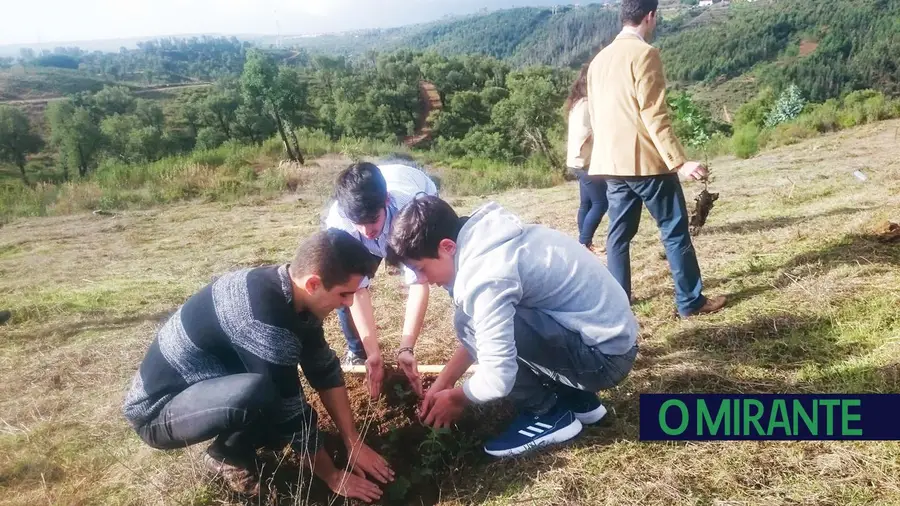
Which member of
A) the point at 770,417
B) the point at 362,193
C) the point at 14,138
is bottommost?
the point at 14,138

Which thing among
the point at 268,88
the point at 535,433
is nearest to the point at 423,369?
the point at 535,433

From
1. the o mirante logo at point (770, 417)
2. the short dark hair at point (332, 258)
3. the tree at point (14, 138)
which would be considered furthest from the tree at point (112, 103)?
the o mirante logo at point (770, 417)

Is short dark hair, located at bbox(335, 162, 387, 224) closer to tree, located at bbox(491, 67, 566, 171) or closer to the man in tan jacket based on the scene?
the man in tan jacket

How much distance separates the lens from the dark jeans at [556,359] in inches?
66.7

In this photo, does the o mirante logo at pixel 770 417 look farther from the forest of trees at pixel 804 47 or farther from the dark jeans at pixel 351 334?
the forest of trees at pixel 804 47

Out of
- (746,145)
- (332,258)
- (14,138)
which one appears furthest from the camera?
(14,138)

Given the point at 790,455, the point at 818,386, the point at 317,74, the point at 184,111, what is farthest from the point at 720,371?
the point at 317,74

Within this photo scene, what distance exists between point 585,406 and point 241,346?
125 centimetres

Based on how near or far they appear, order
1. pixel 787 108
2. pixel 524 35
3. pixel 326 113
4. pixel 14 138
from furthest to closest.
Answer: pixel 524 35
pixel 326 113
pixel 14 138
pixel 787 108

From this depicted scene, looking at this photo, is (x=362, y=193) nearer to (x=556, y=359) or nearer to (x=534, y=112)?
(x=556, y=359)

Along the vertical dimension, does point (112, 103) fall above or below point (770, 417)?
above

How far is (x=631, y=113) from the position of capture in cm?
245

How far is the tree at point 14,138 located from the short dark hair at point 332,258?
4195 centimetres

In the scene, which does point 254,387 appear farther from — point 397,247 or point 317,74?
point 317,74
